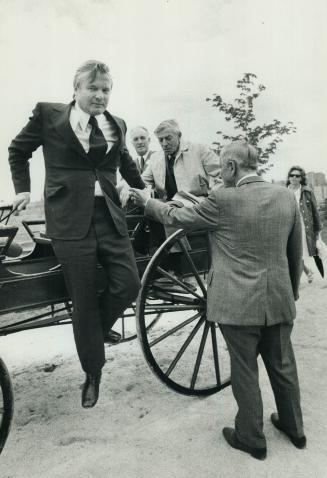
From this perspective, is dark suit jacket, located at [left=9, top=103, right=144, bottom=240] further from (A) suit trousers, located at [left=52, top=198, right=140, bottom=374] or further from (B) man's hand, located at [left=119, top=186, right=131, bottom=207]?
(B) man's hand, located at [left=119, top=186, right=131, bottom=207]

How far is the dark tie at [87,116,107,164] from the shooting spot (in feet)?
8.36

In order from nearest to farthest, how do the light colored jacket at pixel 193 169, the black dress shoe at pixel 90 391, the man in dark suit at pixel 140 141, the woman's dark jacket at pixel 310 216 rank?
the black dress shoe at pixel 90 391 → the light colored jacket at pixel 193 169 → the man in dark suit at pixel 140 141 → the woman's dark jacket at pixel 310 216

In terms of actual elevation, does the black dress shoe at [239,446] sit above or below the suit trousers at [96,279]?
below

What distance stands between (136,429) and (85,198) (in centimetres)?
146

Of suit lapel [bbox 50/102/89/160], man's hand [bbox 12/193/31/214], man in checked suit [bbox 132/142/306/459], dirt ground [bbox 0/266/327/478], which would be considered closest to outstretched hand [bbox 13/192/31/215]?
man's hand [bbox 12/193/31/214]

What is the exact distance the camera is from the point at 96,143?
2561mm

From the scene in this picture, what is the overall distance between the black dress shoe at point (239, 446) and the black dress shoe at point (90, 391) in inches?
31.1

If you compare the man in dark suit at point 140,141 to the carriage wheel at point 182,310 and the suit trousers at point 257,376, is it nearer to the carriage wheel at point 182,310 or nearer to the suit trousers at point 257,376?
the carriage wheel at point 182,310

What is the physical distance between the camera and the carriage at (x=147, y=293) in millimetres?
2443

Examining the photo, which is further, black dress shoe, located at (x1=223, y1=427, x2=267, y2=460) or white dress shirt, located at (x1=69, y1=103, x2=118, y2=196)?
white dress shirt, located at (x1=69, y1=103, x2=118, y2=196)

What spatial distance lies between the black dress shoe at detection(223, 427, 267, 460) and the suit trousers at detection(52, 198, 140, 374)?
2.73 ft

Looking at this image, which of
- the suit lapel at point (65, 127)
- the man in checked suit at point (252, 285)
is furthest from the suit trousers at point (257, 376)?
the suit lapel at point (65, 127)

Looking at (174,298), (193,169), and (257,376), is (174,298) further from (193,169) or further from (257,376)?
(193,169)

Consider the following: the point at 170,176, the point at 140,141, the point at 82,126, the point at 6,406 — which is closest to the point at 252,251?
the point at 82,126
